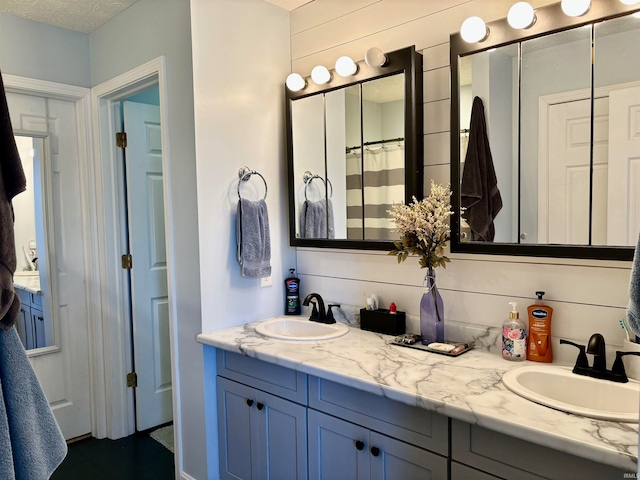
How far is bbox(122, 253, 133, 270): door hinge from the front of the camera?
2.99 metres

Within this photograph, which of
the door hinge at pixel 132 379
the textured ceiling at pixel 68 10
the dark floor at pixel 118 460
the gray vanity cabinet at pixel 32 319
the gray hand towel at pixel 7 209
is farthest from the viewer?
the door hinge at pixel 132 379

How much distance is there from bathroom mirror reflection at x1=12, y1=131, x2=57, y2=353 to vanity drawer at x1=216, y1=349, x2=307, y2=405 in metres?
1.29

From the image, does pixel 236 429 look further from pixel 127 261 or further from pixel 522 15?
pixel 522 15

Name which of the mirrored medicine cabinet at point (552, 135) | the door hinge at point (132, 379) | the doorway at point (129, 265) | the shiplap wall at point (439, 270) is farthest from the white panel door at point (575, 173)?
the door hinge at point (132, 379)

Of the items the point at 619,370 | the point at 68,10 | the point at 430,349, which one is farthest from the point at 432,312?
the point at 68,10

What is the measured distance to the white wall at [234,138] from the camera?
2266mm

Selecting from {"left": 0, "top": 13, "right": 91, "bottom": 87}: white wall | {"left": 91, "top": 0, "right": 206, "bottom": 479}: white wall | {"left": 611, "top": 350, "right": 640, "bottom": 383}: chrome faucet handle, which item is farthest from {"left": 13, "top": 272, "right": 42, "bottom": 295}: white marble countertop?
{"left": 611, "top": 350, "right": 640, "bottom": 383}: chrome faucet handle

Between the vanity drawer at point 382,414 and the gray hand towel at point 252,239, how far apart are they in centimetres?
74

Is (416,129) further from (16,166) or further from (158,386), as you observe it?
(158,386)

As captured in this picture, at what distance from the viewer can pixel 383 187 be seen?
221cm

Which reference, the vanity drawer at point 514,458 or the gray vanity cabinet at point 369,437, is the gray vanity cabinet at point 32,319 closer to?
the gray vanity cabinet at point 369,437

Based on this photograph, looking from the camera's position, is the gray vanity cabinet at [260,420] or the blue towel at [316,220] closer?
the gray vanity cabinet at [260,420]

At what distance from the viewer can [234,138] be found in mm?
2383

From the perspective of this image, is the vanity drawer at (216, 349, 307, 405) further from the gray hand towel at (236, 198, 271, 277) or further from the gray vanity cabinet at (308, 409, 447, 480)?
the gray hand towel at (236, 198, 271, 277)
